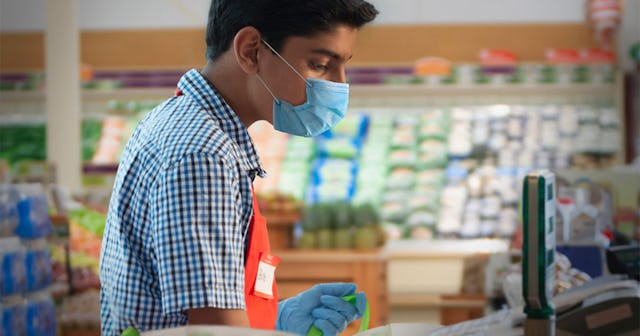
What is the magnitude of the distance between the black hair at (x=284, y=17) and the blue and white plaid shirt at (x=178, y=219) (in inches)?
5.7

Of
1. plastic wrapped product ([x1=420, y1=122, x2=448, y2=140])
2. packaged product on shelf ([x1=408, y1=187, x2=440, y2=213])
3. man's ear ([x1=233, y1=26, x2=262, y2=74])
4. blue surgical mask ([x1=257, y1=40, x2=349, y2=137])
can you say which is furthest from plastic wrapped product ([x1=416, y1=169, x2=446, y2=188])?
man's ear ([x1=233, y1=26, x2=262, y2=74])

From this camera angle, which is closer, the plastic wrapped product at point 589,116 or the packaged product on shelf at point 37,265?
the packaged product on shelf at point 37,265

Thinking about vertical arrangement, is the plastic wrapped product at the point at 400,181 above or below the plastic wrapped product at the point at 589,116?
below

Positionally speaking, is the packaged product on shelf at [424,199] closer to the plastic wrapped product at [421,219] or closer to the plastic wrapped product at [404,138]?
the plastic wrapped product at [421,219]

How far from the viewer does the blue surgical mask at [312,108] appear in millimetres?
1728

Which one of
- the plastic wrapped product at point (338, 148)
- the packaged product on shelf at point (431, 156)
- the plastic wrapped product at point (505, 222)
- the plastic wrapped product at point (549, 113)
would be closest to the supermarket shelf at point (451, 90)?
the plastic wrapped product at point (549, 113)

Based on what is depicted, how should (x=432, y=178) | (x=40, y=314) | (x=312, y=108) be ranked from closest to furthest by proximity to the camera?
(x=312, y=108)
(x=40, y=314)
(x=432, y=178)

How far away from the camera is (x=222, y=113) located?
1.60 metres


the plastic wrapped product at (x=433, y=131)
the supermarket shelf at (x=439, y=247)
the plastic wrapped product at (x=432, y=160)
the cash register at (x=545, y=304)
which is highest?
the plastic wrapped product at (x=433, y=131)

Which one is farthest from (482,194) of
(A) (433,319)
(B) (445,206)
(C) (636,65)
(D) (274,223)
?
(D) (274,223)

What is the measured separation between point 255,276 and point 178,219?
0.88ft

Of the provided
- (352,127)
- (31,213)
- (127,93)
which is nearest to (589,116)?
(352,127)

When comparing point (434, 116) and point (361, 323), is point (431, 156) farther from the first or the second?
point (361, 323)

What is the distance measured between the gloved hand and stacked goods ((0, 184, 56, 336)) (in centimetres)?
225
